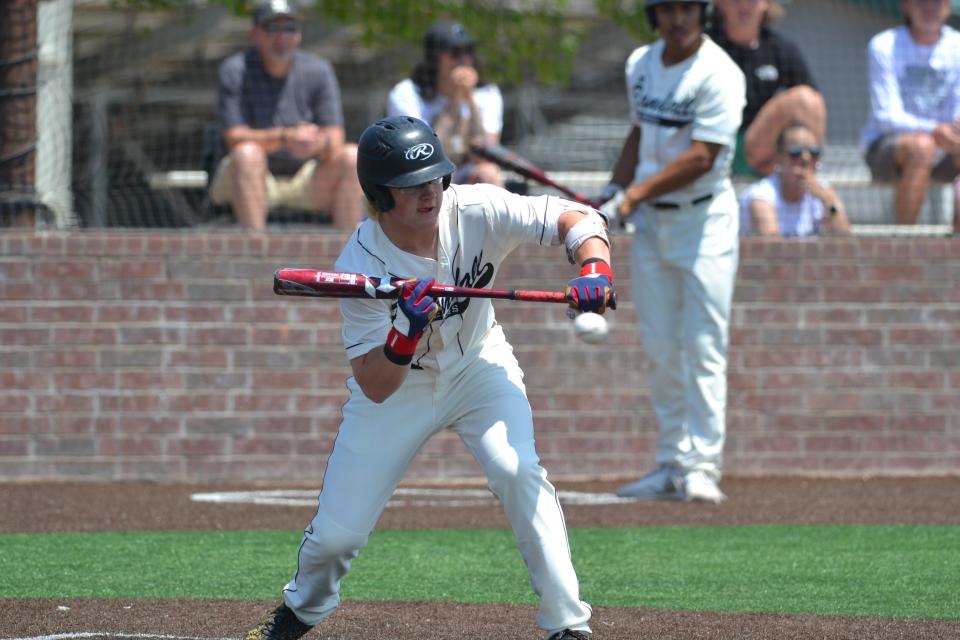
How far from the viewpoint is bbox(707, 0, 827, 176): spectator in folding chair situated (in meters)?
9.27

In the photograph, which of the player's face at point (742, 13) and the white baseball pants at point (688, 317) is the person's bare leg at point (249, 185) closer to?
the white baseball pants at point (688, 317)

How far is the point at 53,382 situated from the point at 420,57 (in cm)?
304

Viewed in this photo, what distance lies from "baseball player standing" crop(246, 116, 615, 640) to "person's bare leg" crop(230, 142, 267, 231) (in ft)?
14.9

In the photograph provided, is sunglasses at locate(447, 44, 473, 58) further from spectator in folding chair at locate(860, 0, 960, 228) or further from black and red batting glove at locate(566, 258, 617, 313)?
black and red batting glove at locate(566, 258, 617, 313)

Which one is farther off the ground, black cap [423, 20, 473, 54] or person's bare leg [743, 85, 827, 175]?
black cap [423, 20, 473, 54]

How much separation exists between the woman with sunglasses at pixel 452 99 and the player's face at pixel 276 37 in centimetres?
70

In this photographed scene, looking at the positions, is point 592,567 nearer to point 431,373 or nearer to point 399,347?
point 431,373

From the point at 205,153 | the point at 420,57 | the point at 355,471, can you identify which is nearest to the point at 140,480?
the point at 205,153

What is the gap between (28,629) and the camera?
468cm

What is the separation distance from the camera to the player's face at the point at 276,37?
9.08 metres

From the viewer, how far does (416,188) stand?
430cm

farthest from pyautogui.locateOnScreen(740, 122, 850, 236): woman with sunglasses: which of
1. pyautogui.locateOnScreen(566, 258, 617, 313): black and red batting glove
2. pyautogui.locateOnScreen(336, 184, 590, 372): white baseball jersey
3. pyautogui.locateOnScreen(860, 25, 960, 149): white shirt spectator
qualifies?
pyautogui.locateOnScreen(566, 258, 617, 313): black and red batting glove

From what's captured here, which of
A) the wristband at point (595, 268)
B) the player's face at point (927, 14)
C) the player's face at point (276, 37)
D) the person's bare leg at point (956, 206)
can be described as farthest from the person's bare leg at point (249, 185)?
the wristband at point (595, 268)

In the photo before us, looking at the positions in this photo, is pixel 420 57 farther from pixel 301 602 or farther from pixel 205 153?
pixel 301 602
